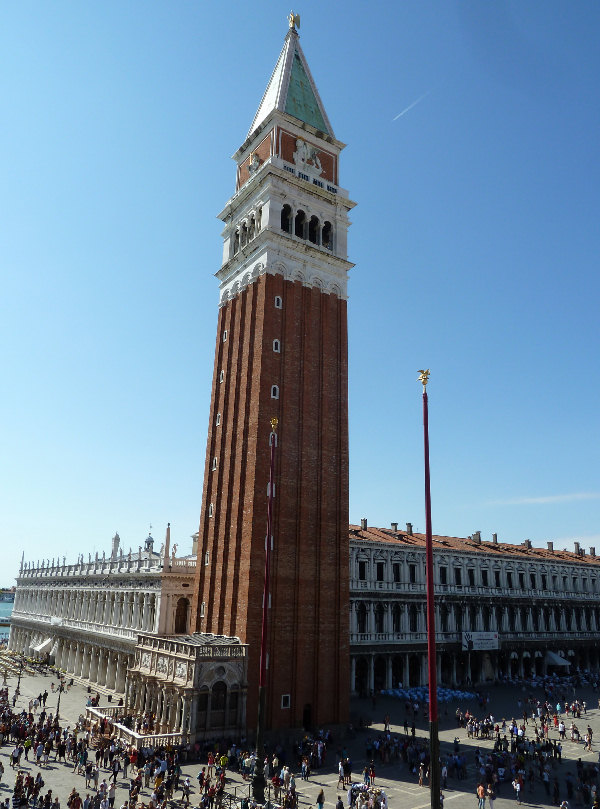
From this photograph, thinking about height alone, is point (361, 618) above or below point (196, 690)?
above

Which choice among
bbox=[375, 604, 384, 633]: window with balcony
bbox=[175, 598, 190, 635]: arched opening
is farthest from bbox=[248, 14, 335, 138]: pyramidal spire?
bbox=[375, 604, 384, 633]: window with balcony

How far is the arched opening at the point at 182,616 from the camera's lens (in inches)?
1901

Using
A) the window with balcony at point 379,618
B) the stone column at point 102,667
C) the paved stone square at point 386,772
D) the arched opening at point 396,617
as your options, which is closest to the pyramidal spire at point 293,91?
the window with balcony at point 379,618

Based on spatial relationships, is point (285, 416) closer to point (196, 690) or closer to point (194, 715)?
point (196, 690)

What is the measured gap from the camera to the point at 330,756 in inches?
1335

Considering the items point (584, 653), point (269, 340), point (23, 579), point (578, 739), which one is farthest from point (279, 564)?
point (23, 579)

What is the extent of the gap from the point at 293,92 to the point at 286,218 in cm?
1294

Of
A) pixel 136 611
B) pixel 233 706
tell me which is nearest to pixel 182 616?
pixel 136 611

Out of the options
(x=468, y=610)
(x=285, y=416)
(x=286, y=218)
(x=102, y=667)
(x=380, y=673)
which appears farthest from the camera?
(x=468, y=610)

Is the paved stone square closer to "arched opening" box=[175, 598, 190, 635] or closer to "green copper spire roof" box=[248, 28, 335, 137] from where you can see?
"arched opening" box=[175, 598, 190, 635]

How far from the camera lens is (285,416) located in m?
41.8

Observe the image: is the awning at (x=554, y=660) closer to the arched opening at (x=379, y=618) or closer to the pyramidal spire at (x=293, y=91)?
the arched opening at (x=379, y=618)

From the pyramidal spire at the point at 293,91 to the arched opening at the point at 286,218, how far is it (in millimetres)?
8503

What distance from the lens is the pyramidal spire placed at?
5031 centimetres
